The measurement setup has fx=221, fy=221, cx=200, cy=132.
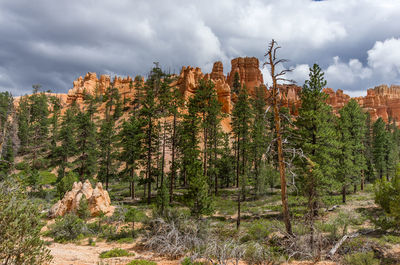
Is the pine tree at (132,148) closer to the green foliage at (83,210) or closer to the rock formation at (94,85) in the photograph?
the green foliage at (83,210)

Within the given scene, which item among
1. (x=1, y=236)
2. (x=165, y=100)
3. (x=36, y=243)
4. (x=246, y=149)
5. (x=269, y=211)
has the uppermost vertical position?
(x=165, y=100)

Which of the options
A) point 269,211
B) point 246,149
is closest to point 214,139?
point 246,149

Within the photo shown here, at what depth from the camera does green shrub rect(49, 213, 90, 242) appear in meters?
15.9

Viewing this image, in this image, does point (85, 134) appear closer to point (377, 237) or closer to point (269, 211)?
point (269, 211)

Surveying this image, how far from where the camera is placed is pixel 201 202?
1584 centimetres

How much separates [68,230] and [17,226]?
12062 millimetres

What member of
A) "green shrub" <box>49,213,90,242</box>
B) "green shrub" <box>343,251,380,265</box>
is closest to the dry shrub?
"green shrub" <box>49,213,90,242</box>

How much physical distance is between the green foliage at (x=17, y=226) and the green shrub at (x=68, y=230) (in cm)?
1091

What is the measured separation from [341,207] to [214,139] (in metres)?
17.1

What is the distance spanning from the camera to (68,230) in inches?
640

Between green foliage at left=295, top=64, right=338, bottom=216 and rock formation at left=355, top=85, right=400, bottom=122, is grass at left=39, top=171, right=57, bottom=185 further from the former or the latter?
rock formation at left=355, top=85, right=400, bottom=122

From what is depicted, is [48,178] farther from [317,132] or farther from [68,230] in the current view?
[317,132]

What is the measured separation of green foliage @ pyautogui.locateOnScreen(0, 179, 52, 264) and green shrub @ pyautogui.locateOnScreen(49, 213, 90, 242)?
1091cm

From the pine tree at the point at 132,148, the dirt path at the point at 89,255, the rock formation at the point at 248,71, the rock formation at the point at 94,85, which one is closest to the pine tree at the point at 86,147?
the pine tree at the point at 132,148
